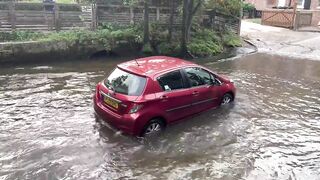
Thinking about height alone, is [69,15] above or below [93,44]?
above

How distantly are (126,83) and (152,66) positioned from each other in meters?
0.87

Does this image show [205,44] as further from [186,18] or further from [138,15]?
[138,15]

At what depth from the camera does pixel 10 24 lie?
15.6m

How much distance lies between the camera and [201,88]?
29.6 ft

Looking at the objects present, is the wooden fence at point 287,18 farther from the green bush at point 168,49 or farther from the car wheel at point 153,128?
the car wheel at point 153,128

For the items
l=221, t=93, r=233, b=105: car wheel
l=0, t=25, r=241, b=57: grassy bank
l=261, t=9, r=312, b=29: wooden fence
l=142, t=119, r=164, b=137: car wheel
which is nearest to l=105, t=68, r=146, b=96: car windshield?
l=142, t=119, r=164, b=137: car wheel

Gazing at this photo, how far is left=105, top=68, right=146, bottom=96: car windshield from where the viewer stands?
305 inches

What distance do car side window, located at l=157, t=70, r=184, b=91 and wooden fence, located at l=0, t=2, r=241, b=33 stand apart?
33.3ft

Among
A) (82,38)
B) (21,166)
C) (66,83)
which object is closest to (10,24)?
(82,38)

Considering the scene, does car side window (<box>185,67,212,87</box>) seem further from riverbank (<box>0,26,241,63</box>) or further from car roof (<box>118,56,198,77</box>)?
riverbank (<box>0,26,241,63</box>)

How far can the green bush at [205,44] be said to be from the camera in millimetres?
18156

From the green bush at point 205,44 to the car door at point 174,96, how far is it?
31.7ft

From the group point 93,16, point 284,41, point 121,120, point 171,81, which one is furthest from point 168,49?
point 121,120

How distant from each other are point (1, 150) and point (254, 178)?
5.07 meters
